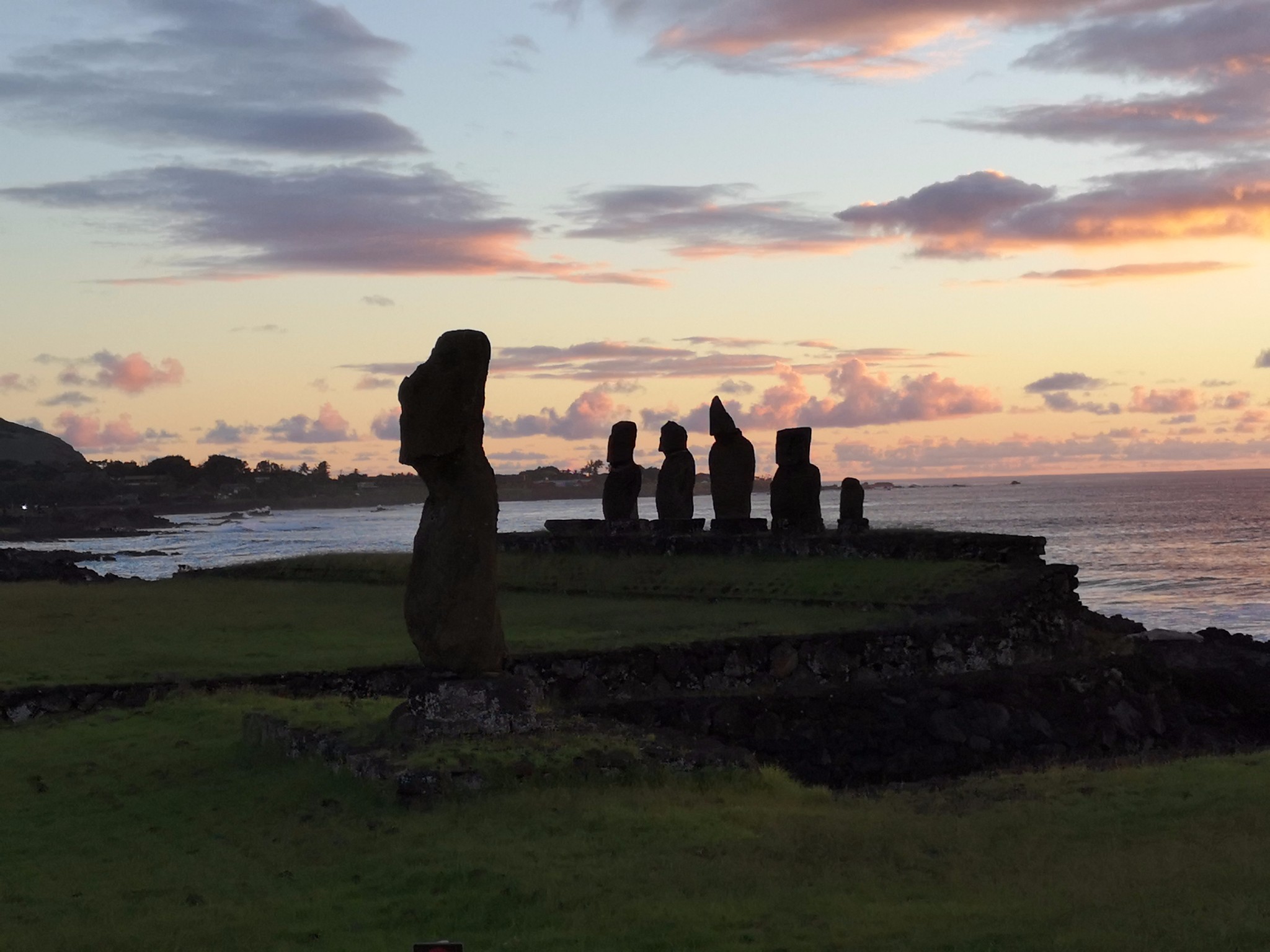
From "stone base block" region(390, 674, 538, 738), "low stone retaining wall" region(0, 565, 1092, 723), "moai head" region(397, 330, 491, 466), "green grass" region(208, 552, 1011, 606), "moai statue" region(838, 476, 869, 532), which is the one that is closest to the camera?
"stone base block" region(390, 674, 538, 738)

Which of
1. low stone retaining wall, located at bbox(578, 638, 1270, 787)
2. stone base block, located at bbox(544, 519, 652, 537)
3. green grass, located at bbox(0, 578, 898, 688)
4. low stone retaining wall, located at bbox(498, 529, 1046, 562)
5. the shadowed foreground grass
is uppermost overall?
stone base block, located at bbox(544, 519, 652, 537)

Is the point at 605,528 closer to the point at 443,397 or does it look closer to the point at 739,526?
the point at 739,526

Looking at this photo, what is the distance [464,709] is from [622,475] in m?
24.0

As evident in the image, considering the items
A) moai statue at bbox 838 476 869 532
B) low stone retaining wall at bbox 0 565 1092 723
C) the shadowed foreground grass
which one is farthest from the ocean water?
the shadowed foreground grass

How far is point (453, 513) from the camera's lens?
1384 cm

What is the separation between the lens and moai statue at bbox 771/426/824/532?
33.3 meters

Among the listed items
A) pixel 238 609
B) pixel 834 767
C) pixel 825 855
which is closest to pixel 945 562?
pixel 834 767

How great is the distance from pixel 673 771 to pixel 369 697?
6136 millimetres

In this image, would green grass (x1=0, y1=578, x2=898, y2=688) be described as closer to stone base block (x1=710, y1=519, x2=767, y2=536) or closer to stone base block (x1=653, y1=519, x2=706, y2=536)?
stone base block (x1=653, y1=519, x2=706, y2=536)

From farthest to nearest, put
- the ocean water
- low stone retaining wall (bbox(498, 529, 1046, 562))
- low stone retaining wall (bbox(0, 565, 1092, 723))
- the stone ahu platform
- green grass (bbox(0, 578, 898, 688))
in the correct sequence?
1. the ocean water
2. the stone ahu platform
3. low stone retaining wall (bbox(498, 529, 1046, 562))
4. green grass (bbox(0, 578, 898, 688))
5. low stone retaining wall (bbox(0, 565, 1092, 723))

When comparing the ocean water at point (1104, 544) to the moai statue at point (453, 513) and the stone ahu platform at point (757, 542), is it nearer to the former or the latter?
the stone ahu platform at point (757, 542)

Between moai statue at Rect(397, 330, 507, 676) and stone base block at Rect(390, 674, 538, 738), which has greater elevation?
moai statue at Rect(397, 330, 507, 676)

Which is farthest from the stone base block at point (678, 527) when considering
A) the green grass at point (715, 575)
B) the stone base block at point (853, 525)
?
the stone base block at point (853, 525)

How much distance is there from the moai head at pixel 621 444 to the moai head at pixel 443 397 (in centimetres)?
2357
